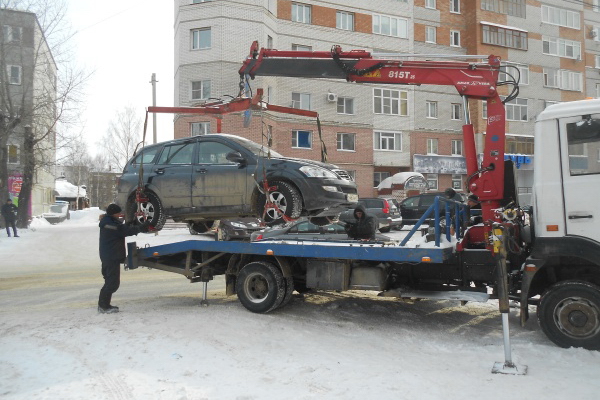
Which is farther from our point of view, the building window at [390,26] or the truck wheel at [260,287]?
the building window at [390,26]

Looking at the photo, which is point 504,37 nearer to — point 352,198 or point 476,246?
point 352,198

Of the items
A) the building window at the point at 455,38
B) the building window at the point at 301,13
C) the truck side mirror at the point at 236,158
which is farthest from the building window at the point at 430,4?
the truck side mirror at the point at 236,158

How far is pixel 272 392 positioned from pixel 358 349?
1528mm

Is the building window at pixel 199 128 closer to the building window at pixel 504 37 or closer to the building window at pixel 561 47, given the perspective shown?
the building window at pixel 504 37

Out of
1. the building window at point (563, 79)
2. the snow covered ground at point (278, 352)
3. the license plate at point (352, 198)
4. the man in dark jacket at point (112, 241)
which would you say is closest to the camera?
the snow covered ground at point (278, 352)

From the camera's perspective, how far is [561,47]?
38688mm

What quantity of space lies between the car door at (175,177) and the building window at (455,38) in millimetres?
33394

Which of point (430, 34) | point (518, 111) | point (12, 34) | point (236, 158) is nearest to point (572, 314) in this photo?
point (236, 158)

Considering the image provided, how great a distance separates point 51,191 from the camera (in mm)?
50656

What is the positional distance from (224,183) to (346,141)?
2522 cm

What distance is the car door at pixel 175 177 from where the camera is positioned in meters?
7.55

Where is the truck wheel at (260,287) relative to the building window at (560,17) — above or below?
below

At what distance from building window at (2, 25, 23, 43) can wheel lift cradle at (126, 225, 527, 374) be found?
2036 centimetres

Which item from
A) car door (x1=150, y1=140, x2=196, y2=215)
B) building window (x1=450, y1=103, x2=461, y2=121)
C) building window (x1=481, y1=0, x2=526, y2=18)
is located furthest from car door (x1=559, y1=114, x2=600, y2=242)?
building window (x1=481, y1=0, x2=526, y2=18)
